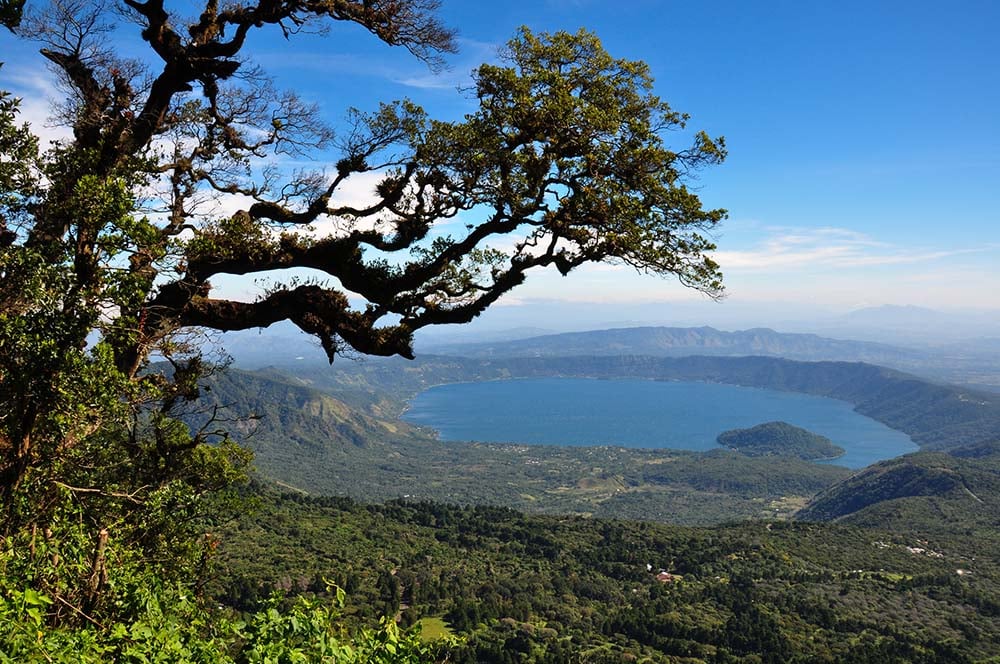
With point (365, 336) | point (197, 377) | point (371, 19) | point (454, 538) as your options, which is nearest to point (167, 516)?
point (197, 377)

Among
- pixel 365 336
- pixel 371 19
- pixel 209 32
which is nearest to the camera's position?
pixel 209 32

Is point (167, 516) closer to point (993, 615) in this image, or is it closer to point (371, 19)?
point (371, 19)

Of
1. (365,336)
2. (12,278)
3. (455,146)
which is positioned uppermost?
(455,146)

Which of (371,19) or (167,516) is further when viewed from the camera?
(167,516)

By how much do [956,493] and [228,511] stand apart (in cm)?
16724

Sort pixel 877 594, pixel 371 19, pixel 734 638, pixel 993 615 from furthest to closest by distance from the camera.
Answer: pixel 877 594 → pixel 993 615 → pixel 734 638 → pixel 371 19

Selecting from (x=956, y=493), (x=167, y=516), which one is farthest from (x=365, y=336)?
(x=956, y=493)

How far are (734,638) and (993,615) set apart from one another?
1468 inches

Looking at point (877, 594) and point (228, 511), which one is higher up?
point (228, 511)

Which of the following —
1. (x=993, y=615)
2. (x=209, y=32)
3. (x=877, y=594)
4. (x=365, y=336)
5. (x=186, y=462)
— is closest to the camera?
(x=209, y=32)

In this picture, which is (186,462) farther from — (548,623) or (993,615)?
(993,615)

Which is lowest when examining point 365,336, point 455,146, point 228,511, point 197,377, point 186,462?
point 228,511

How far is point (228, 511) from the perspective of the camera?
10.1 meters

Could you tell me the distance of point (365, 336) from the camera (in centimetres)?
853
